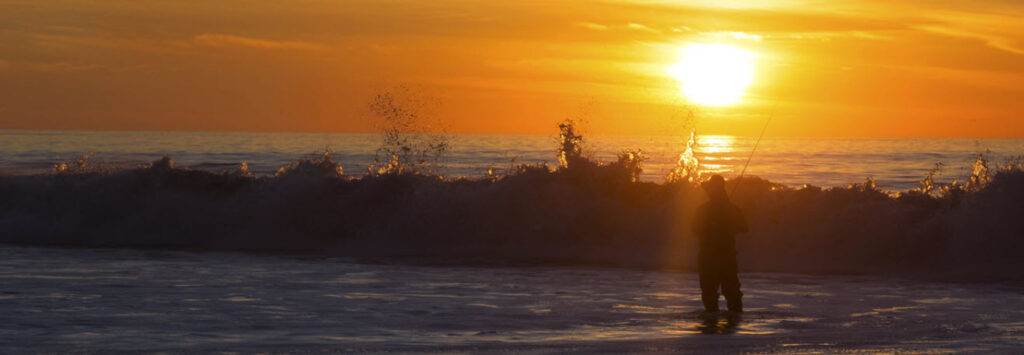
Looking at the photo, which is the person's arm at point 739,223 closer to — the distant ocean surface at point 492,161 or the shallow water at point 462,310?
the shallow water at point 462,310

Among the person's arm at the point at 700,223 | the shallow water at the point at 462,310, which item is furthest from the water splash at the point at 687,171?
the person's arm at the point at 700,223

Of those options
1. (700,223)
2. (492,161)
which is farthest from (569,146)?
(492,161)

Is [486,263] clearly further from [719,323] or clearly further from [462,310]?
[719,323]

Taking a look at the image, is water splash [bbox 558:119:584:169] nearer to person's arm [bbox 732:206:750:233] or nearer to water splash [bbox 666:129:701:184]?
water splash [bbox 666:129:701:184]

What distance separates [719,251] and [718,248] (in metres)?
0.03

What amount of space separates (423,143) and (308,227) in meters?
5.14

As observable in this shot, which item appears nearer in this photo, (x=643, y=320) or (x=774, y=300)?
(x=643, y=320)

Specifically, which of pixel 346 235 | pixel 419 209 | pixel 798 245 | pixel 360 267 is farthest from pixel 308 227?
pixel 798 245

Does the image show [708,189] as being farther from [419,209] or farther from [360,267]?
[419,209]

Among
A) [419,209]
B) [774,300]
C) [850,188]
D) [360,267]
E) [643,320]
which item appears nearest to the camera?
[643,320]

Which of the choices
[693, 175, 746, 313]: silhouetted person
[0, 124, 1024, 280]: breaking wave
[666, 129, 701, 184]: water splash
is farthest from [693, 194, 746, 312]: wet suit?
[666, 129, 701, 184]: water splash

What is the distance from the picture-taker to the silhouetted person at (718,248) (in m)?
11.4

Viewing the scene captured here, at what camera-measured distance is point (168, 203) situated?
23562 mm

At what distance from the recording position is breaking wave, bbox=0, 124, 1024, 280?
59.6 ft
